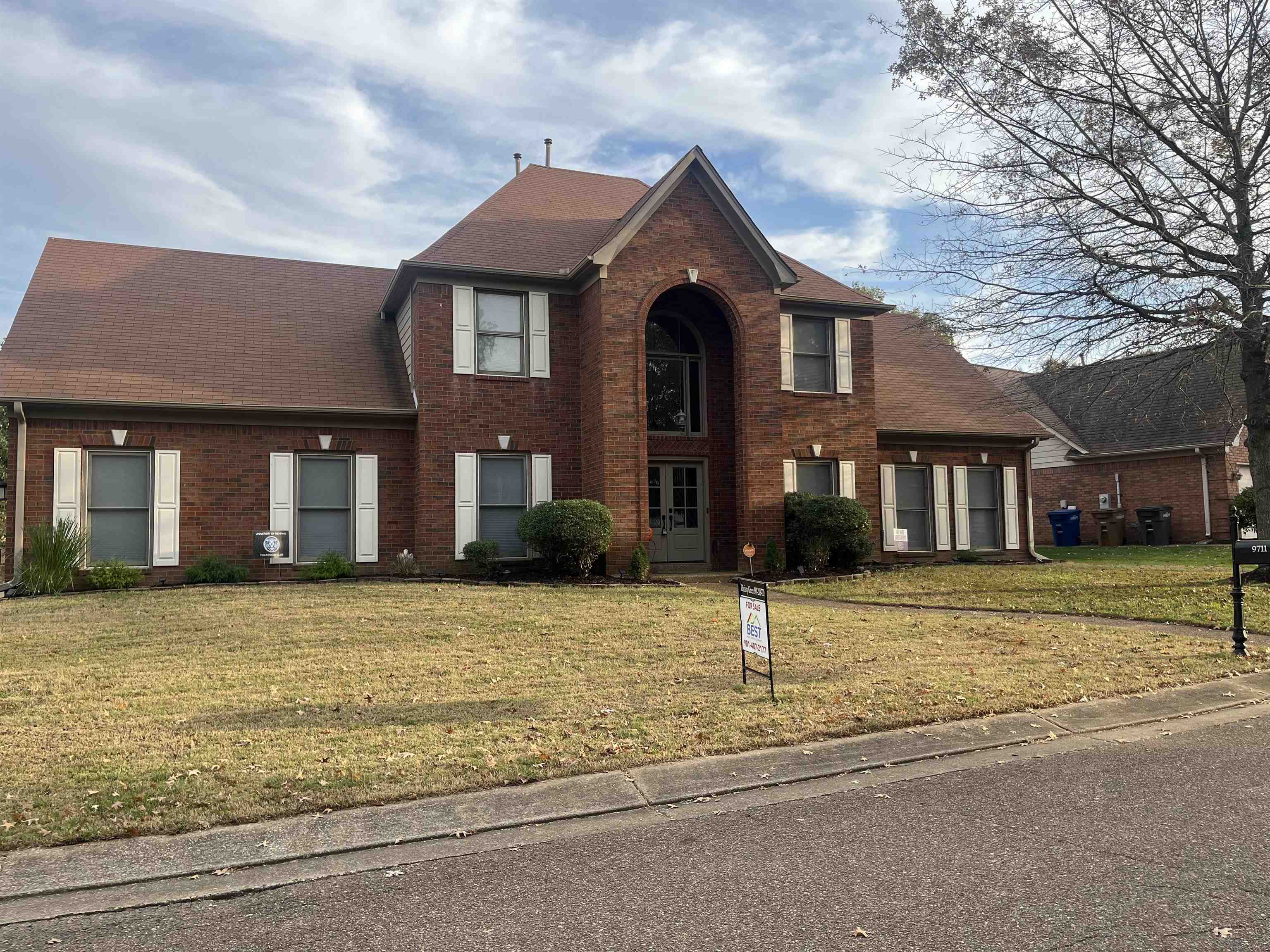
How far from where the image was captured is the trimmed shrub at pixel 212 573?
14930mm

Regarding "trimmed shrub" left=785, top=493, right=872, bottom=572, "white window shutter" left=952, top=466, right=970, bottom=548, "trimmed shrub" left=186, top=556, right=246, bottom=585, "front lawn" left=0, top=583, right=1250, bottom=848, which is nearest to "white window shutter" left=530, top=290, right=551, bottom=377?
"trimmed shrub" left=785, top=493, right=872, bottom=572

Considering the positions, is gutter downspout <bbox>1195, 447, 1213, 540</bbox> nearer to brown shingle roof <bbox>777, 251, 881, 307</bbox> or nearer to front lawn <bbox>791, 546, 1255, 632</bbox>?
front lawn <bbox>791, 546, 1255, 632</bbox>

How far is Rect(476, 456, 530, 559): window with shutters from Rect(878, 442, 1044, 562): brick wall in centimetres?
665

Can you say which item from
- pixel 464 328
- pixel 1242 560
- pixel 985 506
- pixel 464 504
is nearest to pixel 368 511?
pixel 464 504

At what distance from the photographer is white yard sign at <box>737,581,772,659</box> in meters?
7.11

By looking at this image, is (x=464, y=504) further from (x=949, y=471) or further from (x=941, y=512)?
(x=949, y=471)

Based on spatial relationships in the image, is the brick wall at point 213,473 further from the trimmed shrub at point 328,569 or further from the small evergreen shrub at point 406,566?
the trimmed shrub at point 328,569

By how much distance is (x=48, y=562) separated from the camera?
13.6 metres

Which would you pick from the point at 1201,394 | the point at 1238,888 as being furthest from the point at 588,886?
the point at 1201,394

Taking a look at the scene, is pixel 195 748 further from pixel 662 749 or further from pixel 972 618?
pixel 972 618

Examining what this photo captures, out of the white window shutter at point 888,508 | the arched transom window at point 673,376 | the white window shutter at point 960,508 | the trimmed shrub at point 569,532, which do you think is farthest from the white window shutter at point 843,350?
the trimmed shrub at point 569,532

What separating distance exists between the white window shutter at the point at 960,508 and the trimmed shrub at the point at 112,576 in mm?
15657

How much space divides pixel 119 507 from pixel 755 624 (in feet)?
39.3

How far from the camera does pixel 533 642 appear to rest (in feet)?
31.7
